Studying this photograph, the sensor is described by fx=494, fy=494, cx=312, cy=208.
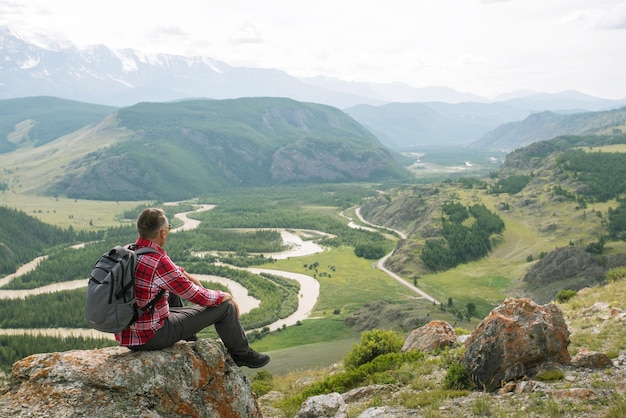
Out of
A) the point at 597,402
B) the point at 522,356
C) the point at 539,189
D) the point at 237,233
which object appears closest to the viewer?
the point at 597,402

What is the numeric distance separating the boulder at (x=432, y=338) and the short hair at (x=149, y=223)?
55.6 feet

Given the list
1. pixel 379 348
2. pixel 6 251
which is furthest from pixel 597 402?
pixel 6 251

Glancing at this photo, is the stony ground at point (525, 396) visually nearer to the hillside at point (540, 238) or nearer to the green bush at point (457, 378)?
the green bush at point (457, 378)

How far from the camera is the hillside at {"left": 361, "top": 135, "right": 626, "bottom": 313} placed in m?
106

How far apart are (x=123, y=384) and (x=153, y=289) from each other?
7.87ft

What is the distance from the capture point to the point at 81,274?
462 ft

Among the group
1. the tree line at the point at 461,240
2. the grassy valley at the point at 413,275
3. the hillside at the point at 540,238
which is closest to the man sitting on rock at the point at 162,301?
the grassy valley at the point at 413,275

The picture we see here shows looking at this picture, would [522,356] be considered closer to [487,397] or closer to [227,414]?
[487,397]

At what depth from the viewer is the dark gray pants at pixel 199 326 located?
41.7 ft

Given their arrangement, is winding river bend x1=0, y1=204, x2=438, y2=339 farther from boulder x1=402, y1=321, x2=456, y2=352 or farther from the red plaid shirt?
the red plaid shirt

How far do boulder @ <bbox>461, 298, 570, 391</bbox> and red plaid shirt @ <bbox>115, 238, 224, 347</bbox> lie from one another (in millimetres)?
11534

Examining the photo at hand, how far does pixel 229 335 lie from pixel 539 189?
19187 centimetres

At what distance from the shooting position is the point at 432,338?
2559 cm

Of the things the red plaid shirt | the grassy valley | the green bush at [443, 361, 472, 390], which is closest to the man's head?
the red plaid shirt
